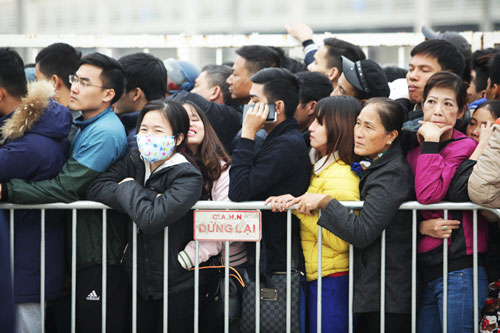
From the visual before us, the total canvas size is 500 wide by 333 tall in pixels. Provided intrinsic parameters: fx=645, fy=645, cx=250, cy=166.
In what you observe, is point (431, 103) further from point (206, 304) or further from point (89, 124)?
point (89, 124)

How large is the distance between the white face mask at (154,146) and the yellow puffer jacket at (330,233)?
3.13ft

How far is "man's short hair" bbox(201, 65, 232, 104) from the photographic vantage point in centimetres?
589

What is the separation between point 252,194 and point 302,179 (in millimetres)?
365

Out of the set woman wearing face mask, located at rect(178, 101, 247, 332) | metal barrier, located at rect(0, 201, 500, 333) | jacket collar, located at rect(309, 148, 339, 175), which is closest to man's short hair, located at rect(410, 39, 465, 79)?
jacket collar, located at rect(309, 148, 339, 175)

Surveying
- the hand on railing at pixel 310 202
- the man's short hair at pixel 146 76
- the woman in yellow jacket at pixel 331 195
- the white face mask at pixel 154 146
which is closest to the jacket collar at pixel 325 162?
the woman in yellow jacket at pixel 331 195

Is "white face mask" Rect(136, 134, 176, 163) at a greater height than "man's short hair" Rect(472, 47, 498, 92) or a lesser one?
lesser

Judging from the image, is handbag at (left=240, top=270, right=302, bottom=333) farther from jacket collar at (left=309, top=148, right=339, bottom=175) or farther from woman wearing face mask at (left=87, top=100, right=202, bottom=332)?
jacket collar at (left=309, top=148, right=339, bottom=175)

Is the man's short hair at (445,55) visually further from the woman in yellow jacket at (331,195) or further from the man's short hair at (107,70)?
the man's short hair at (107,70)

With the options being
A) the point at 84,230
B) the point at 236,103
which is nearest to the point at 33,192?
the point at 84,230

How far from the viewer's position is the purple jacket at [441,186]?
154 inches

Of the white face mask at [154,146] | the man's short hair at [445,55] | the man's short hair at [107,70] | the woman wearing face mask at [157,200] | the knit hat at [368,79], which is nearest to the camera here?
the woman wearing face mask at [157,200]

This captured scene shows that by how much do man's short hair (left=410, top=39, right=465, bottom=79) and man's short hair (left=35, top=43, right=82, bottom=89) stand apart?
2.76m

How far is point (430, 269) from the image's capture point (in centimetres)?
404

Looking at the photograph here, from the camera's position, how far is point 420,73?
5.01m
